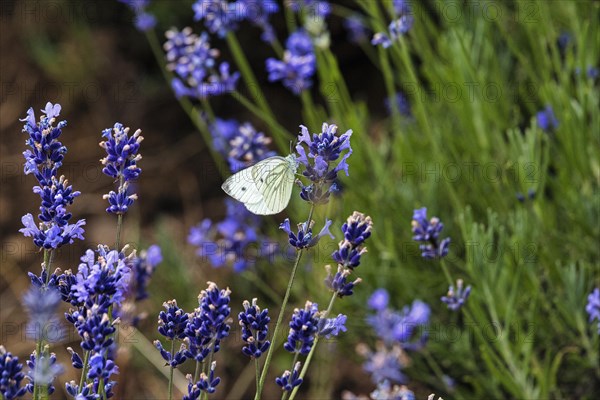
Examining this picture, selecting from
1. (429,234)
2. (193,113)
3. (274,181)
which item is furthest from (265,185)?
(193,113)

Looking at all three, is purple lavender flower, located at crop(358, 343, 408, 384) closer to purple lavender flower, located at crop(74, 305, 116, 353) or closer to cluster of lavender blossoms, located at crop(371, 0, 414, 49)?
cluster of lavender blossoms, located at crop(371, 0, 414, 49)

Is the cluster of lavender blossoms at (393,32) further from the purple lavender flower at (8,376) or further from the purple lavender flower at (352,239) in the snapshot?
the purple lavender flower at (8,376)

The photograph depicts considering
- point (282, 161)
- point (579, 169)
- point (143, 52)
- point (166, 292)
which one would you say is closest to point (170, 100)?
point (143, 52)

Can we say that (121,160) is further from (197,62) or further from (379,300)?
(379,300)

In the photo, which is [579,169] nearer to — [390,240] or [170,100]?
[390,240]

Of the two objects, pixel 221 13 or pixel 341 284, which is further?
pixel 221 13
